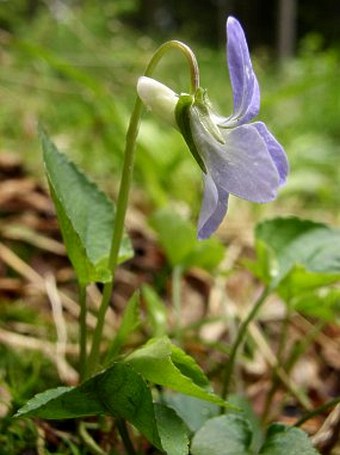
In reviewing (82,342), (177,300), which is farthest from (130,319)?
(177,300)

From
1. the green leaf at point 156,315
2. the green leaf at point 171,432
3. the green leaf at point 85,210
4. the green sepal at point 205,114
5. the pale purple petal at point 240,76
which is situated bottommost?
the green leaf at point 156,315

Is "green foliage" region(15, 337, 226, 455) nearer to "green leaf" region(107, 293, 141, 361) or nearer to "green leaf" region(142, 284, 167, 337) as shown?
"green leaf" region(107, 293, 141, 361)

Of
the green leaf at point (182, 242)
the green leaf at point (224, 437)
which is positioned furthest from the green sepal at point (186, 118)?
the green leaf at point (182, 242)

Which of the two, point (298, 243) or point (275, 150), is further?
point (298, 243)

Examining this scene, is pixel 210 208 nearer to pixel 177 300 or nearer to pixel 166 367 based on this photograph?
pixel 166 367

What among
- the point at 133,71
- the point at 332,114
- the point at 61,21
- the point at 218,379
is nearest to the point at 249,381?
the point at 218,379

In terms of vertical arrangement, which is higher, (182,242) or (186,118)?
(186,118)

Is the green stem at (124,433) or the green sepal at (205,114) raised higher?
the green sepal at (205,114)

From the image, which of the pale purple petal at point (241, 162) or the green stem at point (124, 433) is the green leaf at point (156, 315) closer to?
the green stem at point (124, 433)
